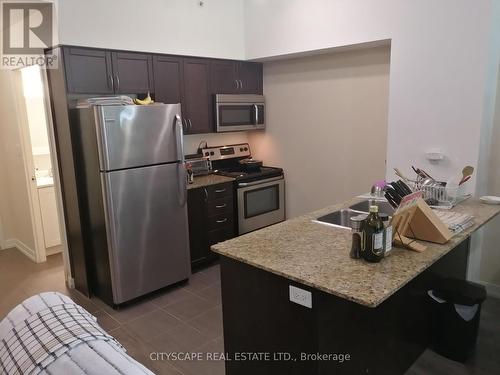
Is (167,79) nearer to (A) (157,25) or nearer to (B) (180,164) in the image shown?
(A) (157,25)

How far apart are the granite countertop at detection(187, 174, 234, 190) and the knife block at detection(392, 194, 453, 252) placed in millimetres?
2193

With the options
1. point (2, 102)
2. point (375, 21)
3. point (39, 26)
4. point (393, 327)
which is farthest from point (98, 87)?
point (393, 327)

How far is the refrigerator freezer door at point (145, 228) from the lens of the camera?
9.84 feet

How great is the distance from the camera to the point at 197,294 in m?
3.42

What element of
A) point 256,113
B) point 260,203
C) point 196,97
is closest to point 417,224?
point 260,203

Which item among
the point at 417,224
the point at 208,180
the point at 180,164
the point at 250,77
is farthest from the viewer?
the point at 250,77

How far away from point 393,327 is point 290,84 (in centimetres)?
302

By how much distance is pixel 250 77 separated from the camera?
4469 millimetres

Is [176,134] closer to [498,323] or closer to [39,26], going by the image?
[39,26]

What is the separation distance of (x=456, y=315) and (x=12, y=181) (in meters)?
4.73

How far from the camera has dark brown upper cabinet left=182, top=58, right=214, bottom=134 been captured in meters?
3.85

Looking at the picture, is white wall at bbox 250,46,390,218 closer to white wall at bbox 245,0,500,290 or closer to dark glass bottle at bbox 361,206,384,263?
white wall at bbox 245,0,500,290

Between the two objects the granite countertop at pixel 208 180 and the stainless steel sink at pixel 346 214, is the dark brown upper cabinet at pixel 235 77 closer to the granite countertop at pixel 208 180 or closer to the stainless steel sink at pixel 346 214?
the granite countertop at pixel 208 180

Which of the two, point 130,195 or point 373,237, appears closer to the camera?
point 373,237
